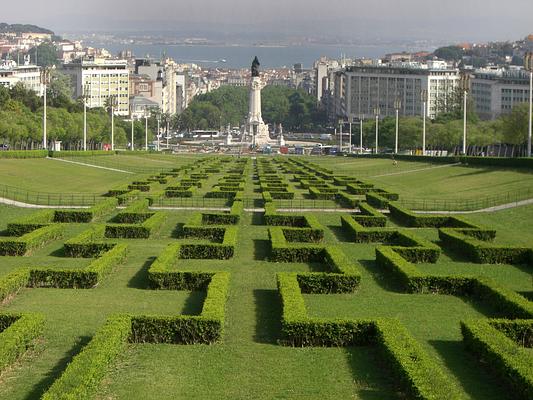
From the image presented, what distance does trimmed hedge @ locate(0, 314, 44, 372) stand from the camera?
59.9 ft

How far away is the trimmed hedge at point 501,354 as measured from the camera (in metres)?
16.6

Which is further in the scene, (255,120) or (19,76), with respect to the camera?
(19,76)

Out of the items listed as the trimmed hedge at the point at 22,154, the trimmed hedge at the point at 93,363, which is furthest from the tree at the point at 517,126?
the trimmed hedge at the point at 93,363

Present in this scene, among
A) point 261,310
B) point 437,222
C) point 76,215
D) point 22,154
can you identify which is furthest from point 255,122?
point 261,310

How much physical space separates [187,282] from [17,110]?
80.0m

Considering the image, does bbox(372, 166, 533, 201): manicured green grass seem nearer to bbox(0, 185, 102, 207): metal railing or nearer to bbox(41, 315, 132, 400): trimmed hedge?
bbox(0, 185, 102, 207): metal railing

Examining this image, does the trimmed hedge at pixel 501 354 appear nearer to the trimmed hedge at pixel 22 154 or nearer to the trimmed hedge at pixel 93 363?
the trimmed hedge at pixel 93 363

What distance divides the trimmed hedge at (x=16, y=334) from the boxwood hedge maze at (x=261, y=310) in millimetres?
51

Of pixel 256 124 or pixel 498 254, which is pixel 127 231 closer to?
pixel 498 254

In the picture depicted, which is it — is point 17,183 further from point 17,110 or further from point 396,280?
point 17,110

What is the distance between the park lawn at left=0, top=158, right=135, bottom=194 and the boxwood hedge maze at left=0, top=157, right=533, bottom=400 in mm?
15953

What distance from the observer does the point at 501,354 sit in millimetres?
17891

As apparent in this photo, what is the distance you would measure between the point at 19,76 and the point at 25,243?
6228 inches

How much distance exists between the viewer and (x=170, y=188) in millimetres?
54062
